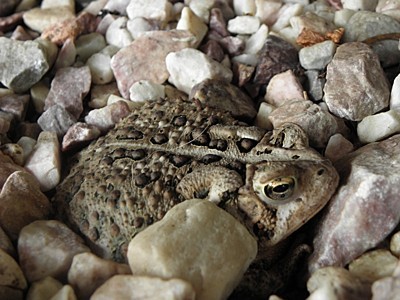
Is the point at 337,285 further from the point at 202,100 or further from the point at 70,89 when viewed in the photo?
the point at 70,89

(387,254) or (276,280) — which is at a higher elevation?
(387,254)

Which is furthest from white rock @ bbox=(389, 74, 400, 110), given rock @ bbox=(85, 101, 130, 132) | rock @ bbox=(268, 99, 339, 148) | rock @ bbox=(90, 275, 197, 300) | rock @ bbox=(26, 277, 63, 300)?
rock @ bbox=(26, 277, 63, 300)

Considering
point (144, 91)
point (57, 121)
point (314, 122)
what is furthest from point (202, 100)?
point (57, 121)

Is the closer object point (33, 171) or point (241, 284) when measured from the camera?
point (241, 284)

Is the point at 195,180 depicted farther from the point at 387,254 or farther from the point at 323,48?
the point at 323,48

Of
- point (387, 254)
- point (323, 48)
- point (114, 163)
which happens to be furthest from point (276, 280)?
point (323, 48)

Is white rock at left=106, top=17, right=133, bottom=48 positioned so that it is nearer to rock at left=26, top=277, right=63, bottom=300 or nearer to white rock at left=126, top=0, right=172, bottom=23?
white rock at left=126, top=0, right=172, bottom=23

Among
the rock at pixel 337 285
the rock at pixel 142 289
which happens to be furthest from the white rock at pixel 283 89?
the rock at pixel 142 289
